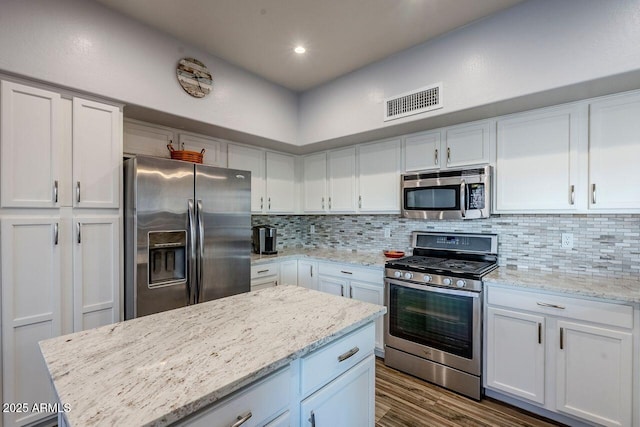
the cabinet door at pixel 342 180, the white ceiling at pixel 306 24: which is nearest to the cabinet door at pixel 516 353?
the cabinet door at pixel 342 180

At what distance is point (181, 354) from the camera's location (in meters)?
1.02

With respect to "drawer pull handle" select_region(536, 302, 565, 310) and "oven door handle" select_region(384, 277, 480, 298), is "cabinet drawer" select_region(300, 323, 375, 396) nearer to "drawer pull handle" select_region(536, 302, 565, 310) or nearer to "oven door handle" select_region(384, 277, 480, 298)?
"oven door handle" select_region(384, 277, 480, 298)

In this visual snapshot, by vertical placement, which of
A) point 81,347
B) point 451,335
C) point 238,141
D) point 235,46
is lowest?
point 451,335

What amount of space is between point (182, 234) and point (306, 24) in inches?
73.9

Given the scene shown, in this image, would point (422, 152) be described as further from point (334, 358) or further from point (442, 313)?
point (334, 358)

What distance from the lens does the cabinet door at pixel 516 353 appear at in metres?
2.03

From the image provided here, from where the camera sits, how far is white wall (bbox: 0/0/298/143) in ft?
5.94

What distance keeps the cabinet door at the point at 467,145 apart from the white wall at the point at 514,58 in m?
0.37

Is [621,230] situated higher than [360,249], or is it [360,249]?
[621,230]

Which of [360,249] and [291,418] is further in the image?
[360,249]

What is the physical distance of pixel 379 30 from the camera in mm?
2365

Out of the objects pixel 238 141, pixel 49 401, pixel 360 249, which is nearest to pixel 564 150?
pixel 360 249

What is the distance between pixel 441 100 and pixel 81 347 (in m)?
2.72

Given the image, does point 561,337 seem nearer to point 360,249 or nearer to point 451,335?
point 451,335
